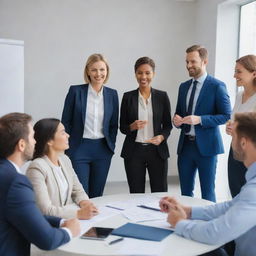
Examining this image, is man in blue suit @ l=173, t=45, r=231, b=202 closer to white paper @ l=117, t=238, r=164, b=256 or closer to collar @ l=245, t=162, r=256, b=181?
collar @ l=245, t=162, r=256, b=181

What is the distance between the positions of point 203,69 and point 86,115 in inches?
42.4

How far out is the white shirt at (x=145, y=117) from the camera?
312 cm

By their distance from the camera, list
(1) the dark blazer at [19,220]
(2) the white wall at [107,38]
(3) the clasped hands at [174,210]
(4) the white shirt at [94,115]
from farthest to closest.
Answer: (2) the white wall at [107,38]
(4) the white shirt at [94,115]
(3) the clasped hands at [174,210]
(1) the dark blazer at [19,220]

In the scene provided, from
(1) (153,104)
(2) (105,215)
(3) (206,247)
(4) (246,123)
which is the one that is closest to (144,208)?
(2) (105,215)

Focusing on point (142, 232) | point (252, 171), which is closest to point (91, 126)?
point (142, 232)

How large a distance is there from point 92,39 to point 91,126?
7.46 feet

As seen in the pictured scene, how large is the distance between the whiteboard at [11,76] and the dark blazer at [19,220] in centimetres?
268

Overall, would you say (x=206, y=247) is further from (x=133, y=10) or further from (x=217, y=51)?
(x=133, y=10)

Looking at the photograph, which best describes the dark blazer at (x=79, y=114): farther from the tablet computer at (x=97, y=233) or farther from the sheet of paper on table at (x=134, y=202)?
the tablet computer at (x=97, y=233)

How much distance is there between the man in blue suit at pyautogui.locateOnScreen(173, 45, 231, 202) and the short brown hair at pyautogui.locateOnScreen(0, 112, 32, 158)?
167cm

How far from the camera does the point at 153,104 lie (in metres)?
3.14

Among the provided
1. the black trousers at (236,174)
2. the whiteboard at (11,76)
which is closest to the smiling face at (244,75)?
the black trousers at (236,174)

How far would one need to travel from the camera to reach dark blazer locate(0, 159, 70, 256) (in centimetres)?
145

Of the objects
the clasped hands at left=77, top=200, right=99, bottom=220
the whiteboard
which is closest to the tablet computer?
the clasped hands at left=77, top=200, right=99, bottom=220
